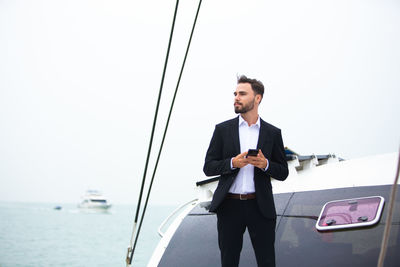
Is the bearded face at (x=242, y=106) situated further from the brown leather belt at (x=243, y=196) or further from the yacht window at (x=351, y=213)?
the yacht window at (x=351, y=213)

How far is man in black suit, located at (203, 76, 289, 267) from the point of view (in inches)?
103

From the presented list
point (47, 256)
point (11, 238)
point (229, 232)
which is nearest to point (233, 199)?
point (229, 232)

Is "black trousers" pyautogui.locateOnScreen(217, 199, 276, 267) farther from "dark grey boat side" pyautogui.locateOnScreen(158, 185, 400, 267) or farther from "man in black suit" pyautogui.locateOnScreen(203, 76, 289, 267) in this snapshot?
"dark grey boat side" pyautogui.locateOnScreen(158, 185, 400, 267)

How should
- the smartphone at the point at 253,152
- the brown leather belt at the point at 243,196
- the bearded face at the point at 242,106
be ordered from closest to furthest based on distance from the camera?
the smartphone at the point at 253,152 < the brown leather belt at the point at 243,196 < the bearded face at the point at 242,106

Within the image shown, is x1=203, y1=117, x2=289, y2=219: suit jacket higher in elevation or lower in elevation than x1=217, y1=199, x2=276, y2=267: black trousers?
higher

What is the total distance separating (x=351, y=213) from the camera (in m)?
2.91

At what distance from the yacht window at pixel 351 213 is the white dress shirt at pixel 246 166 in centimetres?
66

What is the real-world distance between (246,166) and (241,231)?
1.33 ft

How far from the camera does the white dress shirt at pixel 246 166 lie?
2.70 meters

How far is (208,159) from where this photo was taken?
286cm

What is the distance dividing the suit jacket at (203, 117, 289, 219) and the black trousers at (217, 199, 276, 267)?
0.06 m

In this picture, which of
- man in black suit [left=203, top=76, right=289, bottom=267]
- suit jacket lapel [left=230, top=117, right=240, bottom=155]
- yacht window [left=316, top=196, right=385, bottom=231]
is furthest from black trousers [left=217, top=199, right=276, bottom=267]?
yacht window [left=316, top=196, right=385, bottom=231]

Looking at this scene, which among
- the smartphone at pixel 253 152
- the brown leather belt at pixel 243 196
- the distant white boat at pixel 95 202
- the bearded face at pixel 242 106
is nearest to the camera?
the smartphone at pixel 253 152

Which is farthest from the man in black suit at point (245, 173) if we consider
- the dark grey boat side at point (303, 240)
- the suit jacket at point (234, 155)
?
the dark grey boat side at point (303, 240)
